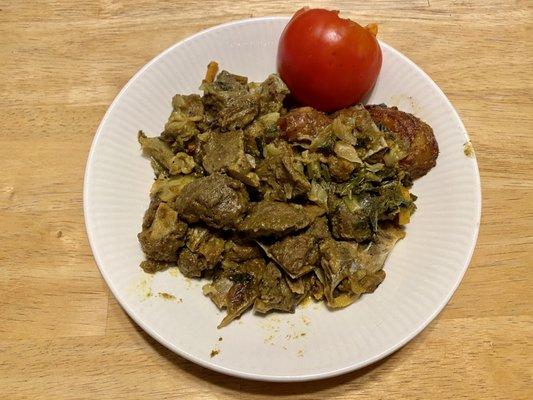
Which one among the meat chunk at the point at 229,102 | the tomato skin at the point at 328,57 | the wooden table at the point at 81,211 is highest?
the tomato skin at the point at 328,57

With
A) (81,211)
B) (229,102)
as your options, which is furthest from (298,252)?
(81,211)

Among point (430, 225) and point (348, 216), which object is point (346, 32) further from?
point (430, 225)

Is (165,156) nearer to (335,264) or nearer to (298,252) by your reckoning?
(298,252)

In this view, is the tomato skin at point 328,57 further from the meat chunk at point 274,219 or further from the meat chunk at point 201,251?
the meat chunk at point 201,251

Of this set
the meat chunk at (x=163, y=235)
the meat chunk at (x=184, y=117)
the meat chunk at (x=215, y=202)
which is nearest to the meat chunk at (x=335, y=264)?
the meat chunk at (x=215, y=202)

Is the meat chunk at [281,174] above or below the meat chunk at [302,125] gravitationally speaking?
below

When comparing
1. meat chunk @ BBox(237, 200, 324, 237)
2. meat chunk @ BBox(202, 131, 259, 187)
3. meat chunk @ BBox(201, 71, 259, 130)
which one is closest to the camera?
meat chunk @ BBox(237, 200, 324, 237)

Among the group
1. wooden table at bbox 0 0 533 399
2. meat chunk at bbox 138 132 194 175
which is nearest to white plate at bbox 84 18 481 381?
meat chunk at bbox 138 132 194 175

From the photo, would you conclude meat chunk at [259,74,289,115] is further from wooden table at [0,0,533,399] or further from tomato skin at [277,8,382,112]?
wooden table at [0,0,533,399]
